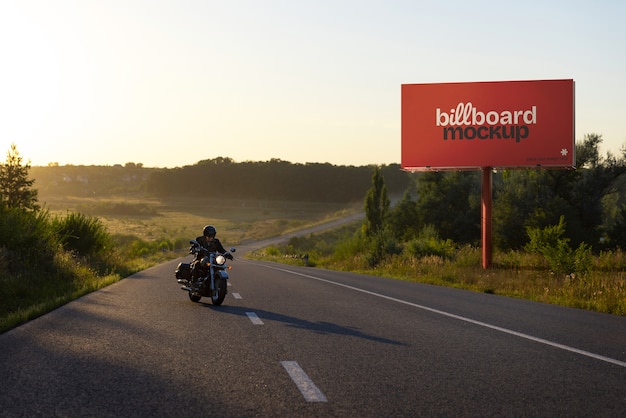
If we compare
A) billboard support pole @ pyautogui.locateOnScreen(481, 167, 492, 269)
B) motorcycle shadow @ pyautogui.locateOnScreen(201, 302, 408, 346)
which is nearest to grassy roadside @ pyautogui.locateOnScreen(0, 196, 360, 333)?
billboard support pole @ pyautogui.locateOnScreen(481, 167, 492, 269)

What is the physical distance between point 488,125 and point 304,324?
79.4 feet

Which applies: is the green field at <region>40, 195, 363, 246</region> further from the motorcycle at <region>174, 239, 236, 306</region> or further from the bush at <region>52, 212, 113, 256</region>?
the motorcycle at <region>174, 239, 236, 306</region>

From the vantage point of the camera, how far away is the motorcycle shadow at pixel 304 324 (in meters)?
10.5

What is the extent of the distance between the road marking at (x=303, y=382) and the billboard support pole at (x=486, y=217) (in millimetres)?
25032

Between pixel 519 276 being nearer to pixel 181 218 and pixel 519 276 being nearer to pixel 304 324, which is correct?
pixel 304 324

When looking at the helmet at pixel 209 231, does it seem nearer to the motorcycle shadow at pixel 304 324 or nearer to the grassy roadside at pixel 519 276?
the motorcycle shadow at pixel 304 324

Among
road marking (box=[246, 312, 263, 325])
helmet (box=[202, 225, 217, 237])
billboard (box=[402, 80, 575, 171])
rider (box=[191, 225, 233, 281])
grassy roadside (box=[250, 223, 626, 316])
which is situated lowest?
grassy roadside (box=[250, 223, 626, 316])

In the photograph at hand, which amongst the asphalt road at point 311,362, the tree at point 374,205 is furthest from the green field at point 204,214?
the asphalt road at point 311,362

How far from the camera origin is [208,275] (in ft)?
49.0

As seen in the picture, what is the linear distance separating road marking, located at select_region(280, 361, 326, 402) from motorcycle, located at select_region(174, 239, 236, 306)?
6.62m

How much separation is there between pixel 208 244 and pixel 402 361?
7.44 m

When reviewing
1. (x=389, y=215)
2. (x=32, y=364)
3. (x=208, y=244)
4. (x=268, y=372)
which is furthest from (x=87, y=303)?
(x=389, y=215)

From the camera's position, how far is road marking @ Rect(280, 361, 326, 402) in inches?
257

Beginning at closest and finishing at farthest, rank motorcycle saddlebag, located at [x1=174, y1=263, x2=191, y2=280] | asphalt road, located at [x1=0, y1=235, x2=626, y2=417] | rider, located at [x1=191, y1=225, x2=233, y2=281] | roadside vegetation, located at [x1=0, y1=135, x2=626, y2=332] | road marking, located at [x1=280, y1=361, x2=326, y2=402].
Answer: asphalt road, located at [x1=0, y1=235, x2=626, y2=417]
road marking, located at [x1=280, y1=361, x2=326, y2=402]
rider, located at [x1=191, y1=225, x2=233, y2=281]
motorcycle saddlebag, located at [x1=174, y1=263, x2=191, y2=280]
roadside vegetation, located at [x1=0, y1=135, x2=626, y2=332]
